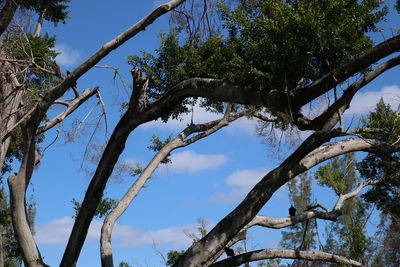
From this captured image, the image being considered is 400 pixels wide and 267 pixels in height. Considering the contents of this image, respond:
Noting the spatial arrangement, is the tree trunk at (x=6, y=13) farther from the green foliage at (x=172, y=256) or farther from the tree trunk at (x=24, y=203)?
the green foliage at (x=172, y=256)

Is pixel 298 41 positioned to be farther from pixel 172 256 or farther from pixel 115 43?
pixel 172 256

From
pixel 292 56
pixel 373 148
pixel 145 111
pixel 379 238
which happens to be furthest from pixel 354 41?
pixel 379 238

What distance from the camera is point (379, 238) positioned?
19.1m

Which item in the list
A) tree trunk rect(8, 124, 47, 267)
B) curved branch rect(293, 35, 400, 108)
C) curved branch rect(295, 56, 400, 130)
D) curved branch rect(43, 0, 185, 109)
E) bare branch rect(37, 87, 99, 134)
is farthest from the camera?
bare branch rect(37, 87, 99, 134)

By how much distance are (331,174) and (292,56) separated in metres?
5.18

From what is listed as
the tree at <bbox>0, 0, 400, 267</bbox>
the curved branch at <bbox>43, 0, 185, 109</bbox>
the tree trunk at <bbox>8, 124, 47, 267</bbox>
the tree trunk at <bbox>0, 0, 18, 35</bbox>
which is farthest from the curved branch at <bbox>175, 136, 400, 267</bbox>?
the tree trunk at <bbox>0, 0, 18, 35</bbox>

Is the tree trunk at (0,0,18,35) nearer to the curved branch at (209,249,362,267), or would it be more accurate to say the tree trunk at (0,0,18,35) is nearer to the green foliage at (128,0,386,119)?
the green foliage at (128,0,386,119)

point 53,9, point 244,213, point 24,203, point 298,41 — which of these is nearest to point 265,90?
point 298,41

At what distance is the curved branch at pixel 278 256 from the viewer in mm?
8930

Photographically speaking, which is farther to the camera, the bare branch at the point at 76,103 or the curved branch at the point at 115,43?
the bare branch at the point at 76,103

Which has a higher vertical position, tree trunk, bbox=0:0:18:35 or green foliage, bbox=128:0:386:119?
tree trunk, bbox=0:0:18:35

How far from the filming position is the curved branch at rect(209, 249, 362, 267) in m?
8.93

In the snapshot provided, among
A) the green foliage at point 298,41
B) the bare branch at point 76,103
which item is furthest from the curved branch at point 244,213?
the bare branch at point 76,103

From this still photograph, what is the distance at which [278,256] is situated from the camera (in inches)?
381
